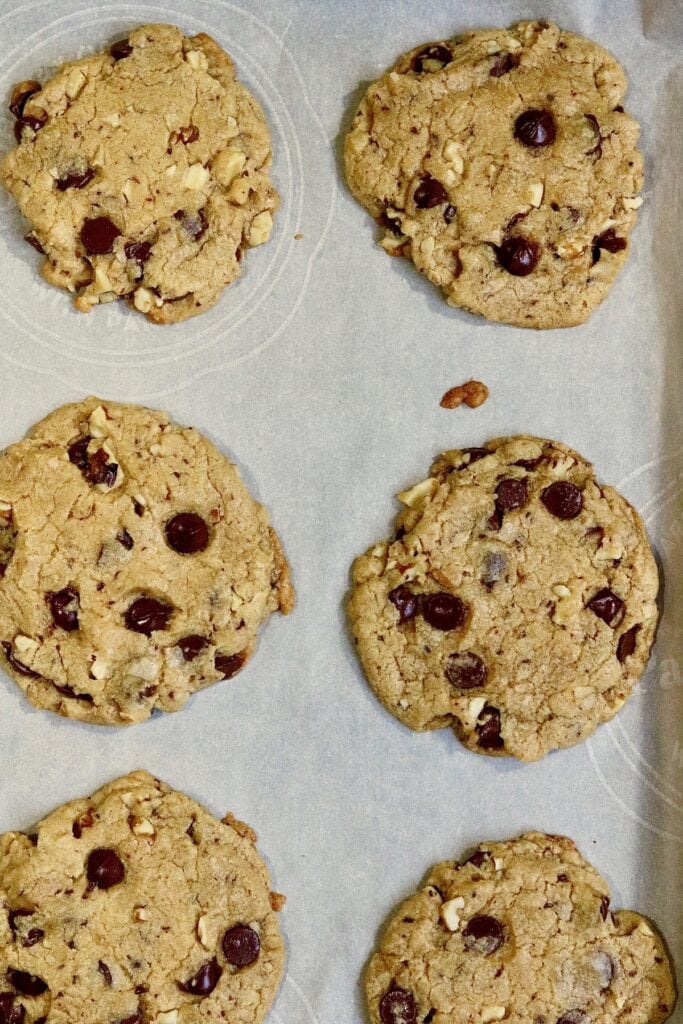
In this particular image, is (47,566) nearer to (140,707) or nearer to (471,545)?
(140,707)

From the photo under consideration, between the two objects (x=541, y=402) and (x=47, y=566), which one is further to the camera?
(x=541, y=402)

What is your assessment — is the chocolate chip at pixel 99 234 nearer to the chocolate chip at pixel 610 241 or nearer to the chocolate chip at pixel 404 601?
the chocolate chip at pixel 404 601

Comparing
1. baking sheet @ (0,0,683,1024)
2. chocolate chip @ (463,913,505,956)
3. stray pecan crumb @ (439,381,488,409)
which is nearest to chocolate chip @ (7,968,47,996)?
baking sheet @ (0,0,683,1024)

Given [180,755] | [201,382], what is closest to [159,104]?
[201,382]

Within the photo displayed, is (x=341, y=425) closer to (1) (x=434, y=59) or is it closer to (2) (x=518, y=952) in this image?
(1) (x=434, y=59)

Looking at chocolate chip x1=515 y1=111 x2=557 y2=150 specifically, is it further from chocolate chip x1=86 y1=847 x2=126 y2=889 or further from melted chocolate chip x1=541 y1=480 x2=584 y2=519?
chocolate chip x1=86 y1=847 x2=126 y2=889
